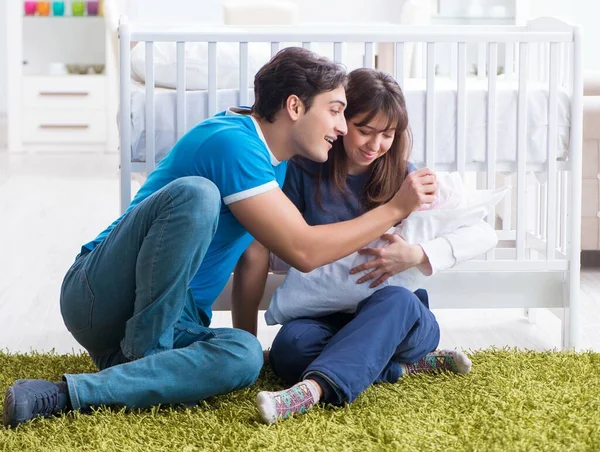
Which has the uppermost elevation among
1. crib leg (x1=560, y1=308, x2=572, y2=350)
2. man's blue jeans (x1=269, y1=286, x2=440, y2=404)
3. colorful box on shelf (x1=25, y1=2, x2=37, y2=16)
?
colorful box on shelf (x1=25, y1=2, x2=37, y2=16)

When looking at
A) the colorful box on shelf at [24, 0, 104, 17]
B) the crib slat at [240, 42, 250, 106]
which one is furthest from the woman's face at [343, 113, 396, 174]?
the colorful box on shelf at [24, 0, 104, 17]

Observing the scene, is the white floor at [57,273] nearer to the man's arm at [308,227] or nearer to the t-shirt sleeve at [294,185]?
the t-shirt sleeve at [294,185]

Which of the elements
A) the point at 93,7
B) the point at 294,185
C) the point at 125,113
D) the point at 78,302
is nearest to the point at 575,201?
the point at 294,185

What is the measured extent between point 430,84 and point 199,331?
75cm

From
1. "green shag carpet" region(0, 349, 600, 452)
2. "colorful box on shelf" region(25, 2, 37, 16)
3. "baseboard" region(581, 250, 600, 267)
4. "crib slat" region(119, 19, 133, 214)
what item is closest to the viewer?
"green shag carpet" region(0, 349, 600, 452)

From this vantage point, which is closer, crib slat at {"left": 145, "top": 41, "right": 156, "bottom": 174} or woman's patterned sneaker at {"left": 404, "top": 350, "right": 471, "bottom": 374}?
woman's patterned sneaker at {"left": 404, "top": 350, "right": 471, "bottom": 374}

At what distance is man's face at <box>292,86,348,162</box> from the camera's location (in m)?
1.57

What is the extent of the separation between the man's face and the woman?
10 centimetres

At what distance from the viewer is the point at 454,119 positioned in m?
2.04

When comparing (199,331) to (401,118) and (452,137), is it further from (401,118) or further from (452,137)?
(452,137)

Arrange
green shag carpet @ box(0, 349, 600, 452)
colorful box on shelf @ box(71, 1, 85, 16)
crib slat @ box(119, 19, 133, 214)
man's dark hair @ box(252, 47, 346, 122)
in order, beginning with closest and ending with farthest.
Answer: green shag carpet @ box(0, 349, 600, 452), man's dark hair @ box(252, 47, 346, 122), crib slat @ box(119, 19, 133, 214), colorful box on shelf @ box(71, 1, 85, 16)

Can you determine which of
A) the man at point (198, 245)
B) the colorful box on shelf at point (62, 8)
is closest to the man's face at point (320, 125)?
the man at point (198, 245)

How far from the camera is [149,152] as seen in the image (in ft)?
6.37

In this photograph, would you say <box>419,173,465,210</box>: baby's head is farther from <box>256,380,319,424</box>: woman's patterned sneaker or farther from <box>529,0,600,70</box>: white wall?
<box>529,0,600,70</box>: white wall
